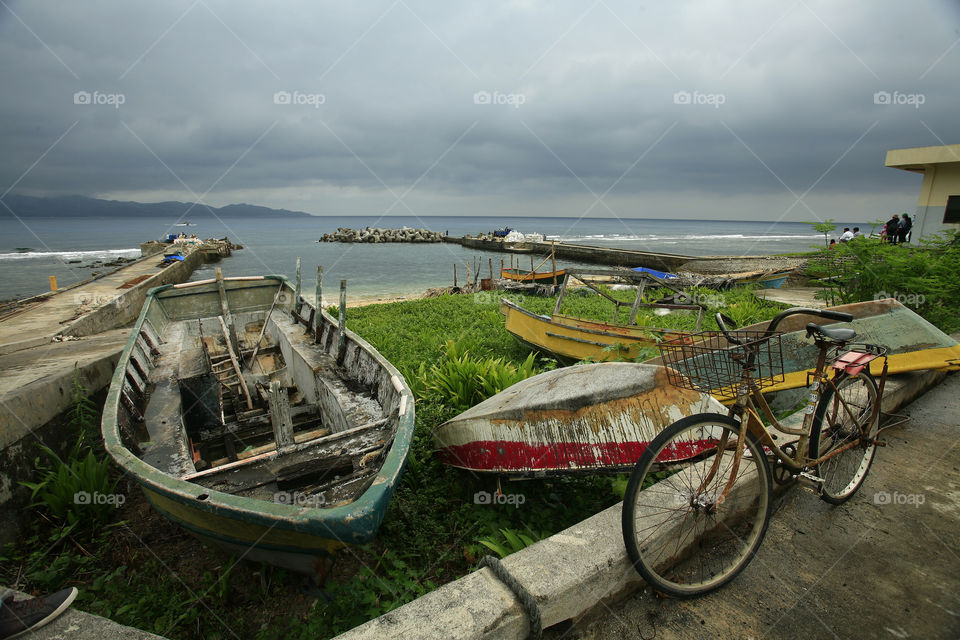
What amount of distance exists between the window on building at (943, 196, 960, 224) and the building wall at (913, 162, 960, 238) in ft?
0.36

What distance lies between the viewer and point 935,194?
52.1 ft

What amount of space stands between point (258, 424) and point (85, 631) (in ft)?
10.6

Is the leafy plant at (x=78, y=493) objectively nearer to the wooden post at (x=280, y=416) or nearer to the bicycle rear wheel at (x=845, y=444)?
the wooden post at (x=280, y=416)

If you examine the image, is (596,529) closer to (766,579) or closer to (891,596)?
(766,579)

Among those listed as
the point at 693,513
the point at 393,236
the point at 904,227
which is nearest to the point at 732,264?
the point at 904,227

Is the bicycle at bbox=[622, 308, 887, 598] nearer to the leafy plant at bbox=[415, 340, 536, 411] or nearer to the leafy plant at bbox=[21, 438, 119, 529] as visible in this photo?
the leafy plant at bbox=[415, 340, 536, 411]

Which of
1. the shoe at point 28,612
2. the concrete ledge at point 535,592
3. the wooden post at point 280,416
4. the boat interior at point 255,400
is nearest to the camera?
the concrete ledge at point 535,592

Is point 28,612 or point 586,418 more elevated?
point 586,418

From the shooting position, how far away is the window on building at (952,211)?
15.4 meters

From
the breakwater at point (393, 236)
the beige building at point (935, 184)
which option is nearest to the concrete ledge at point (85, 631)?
the beige building at point (935, 184)

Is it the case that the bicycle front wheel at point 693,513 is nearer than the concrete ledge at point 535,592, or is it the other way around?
the concrete ledge at point 535,592

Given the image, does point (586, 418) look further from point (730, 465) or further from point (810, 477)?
point (810, 477)

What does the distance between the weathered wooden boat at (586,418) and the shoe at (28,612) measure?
2.70 meters

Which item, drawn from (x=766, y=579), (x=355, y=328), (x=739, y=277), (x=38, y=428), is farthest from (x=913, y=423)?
(x=739, y=277)
